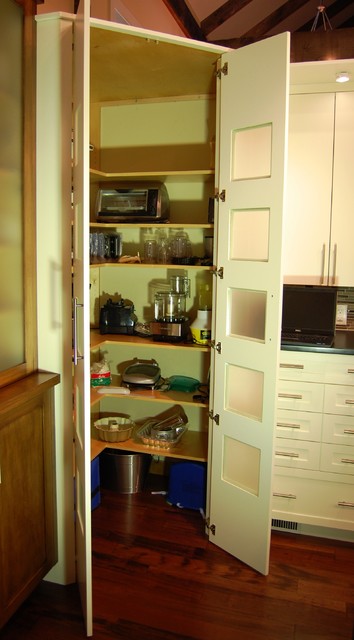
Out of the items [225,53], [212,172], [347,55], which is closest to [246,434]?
[212,172]

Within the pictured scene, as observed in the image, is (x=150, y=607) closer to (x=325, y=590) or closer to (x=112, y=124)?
(x=325, y=590)

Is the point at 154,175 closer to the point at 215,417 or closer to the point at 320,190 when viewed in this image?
the point at 320,190

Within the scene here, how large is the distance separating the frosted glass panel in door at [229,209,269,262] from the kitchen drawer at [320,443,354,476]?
1.09 m

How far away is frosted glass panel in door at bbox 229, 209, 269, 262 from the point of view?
209 centimetres

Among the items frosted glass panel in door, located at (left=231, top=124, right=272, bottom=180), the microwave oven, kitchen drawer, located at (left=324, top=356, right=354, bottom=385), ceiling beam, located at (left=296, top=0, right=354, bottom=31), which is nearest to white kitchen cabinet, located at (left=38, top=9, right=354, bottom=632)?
frosted glass panel in door, located at (left=231, top=124, right=272, bottom=180)

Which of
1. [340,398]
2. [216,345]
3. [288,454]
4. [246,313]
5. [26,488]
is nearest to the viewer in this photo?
[26,488]

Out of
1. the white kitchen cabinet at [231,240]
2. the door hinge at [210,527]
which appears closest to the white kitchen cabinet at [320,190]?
the white kitchen cabinet at [231,240]

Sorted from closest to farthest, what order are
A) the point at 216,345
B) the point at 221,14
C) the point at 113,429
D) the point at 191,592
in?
the point at 191,592, the point at 216,345, the point at 113,429, the point at 221,14

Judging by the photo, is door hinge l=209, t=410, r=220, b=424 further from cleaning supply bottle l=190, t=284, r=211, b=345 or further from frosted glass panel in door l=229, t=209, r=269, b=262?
frosted glass panel in door l=229, t=209, r=269, b=262

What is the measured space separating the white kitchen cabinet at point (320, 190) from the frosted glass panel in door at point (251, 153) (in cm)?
70

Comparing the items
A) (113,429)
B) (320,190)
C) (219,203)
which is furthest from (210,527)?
(320,190)

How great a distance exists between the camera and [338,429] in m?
2.43

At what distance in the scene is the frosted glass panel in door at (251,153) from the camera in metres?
2.04

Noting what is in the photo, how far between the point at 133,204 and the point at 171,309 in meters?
0.65
